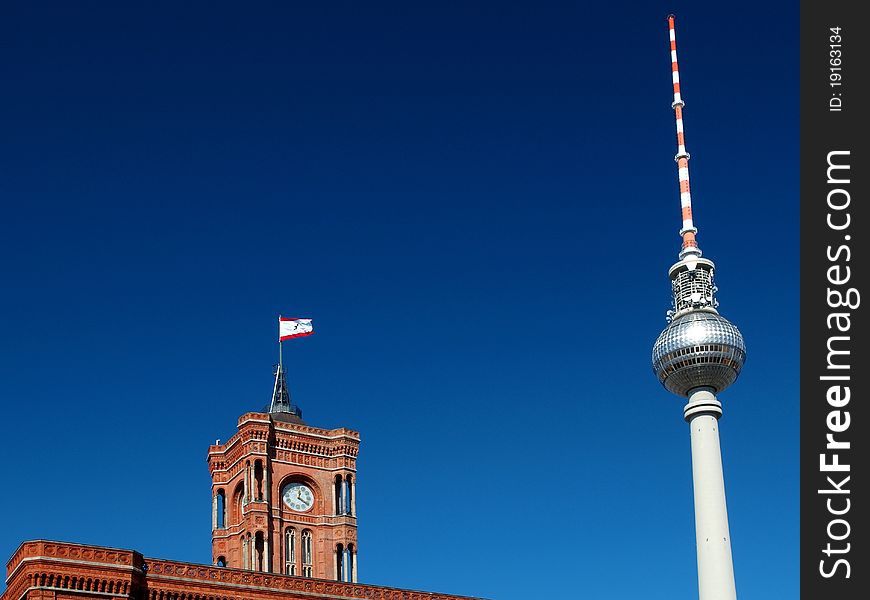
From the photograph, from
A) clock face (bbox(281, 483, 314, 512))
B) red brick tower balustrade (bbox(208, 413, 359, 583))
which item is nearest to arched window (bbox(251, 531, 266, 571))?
red brick tower balustrade (bbox(208, 413, 359, 583))

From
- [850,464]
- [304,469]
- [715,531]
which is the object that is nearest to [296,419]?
[304,469]

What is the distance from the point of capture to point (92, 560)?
70.7 metres

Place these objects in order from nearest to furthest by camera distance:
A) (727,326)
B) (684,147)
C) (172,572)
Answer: (172,572) → (727,326) → (684,147)

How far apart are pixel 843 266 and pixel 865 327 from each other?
9.59 feet

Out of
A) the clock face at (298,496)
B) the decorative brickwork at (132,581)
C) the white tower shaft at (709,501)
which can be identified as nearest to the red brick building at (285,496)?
the clock face at (298,496)

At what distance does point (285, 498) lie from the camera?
105 m

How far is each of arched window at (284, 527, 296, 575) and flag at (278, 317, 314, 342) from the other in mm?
16238

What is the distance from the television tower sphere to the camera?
86.8 meters

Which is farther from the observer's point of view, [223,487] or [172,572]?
[223,487]

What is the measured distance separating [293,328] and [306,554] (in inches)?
748

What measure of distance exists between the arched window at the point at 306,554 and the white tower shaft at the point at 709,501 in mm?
33381

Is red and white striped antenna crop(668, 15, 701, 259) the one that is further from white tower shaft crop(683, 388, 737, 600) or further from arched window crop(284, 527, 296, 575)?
arched window crop(284, 527, 296, 575)

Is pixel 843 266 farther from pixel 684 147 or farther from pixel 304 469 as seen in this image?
pixel 304 469

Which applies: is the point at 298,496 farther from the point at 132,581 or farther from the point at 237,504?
the point at 132,581
